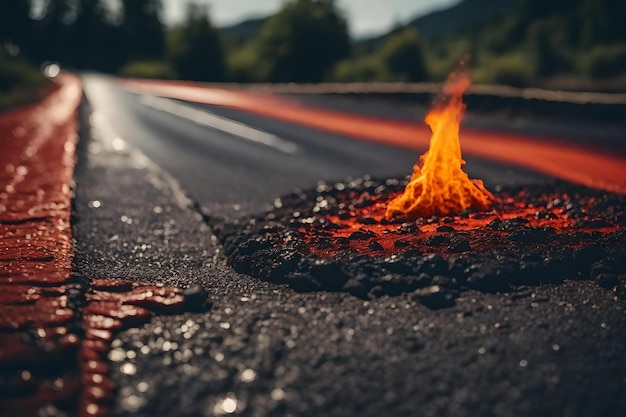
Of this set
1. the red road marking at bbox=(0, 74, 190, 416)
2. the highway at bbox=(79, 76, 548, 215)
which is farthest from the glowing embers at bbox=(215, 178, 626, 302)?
the highway at bbox=(79, 76, 548, 215)

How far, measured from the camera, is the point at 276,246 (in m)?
4.61

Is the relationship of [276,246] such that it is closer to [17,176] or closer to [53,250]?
[53,250]

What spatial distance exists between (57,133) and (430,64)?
3210 centimetres

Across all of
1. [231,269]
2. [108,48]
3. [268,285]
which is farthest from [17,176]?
[108,48]

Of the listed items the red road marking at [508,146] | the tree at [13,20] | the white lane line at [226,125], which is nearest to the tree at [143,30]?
the tree at [13,20]

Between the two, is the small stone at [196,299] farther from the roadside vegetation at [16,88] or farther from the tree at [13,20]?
the tree at [13,20]

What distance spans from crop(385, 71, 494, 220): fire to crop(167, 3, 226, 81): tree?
5228 cm

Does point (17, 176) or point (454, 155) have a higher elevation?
point (17, 176)

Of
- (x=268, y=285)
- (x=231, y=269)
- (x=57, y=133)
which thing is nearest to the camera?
(x=268, y=285)

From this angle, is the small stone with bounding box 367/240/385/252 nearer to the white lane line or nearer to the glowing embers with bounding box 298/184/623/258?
the glowing embers with bounding box 298/184/623/258

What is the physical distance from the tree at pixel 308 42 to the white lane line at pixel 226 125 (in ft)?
54.2

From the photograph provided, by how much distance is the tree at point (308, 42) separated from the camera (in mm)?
38688

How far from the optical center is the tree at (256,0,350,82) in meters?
38.7

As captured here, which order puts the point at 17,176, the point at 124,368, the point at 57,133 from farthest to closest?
the point at 57,133
the point at 17,176
the point at 124,368
